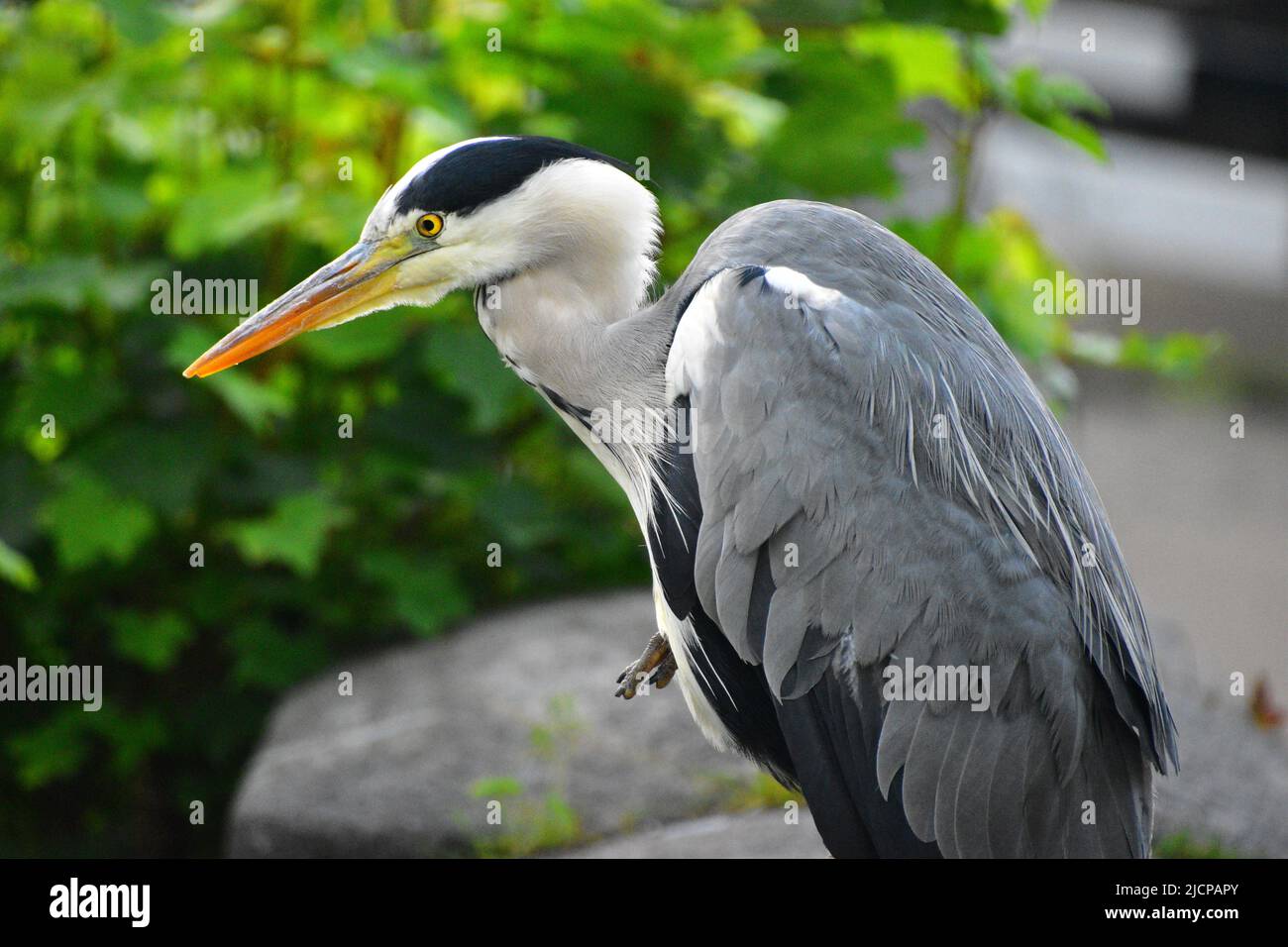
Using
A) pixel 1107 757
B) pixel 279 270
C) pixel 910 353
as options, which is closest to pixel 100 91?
pixel 279 270

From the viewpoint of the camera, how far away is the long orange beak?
8.84 feet

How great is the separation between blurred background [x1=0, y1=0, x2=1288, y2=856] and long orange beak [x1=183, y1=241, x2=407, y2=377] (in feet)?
3.56

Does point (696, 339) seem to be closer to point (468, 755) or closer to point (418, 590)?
point (468, 755)

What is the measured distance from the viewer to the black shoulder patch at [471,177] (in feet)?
8.62

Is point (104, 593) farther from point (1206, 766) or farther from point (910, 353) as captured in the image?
point (1206, 766)

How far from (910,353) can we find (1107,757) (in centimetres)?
75

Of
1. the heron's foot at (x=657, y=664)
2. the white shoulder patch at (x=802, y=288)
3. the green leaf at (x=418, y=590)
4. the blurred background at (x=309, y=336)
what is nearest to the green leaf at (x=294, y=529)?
the blurred background at (x=309, y=336)

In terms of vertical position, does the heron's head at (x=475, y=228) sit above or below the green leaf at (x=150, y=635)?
above

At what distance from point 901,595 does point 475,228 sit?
0.99 m

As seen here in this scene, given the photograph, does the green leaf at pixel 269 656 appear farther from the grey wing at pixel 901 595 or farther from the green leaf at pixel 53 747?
the grey wing at pixel 901 595

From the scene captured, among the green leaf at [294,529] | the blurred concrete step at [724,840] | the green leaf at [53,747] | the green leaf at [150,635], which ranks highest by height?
the green leaf at [294,529]

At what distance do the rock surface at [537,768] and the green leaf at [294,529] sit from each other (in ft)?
1.60

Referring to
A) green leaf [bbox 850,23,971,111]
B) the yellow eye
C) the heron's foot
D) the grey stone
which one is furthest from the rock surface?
green leaf [bbox 850,23,971,111]

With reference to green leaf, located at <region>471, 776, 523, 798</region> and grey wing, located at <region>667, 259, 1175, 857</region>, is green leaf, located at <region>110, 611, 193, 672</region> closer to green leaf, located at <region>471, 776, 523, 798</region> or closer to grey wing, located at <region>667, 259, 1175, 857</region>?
green leaf, located at <region>471, 776, 523, 798</region>
